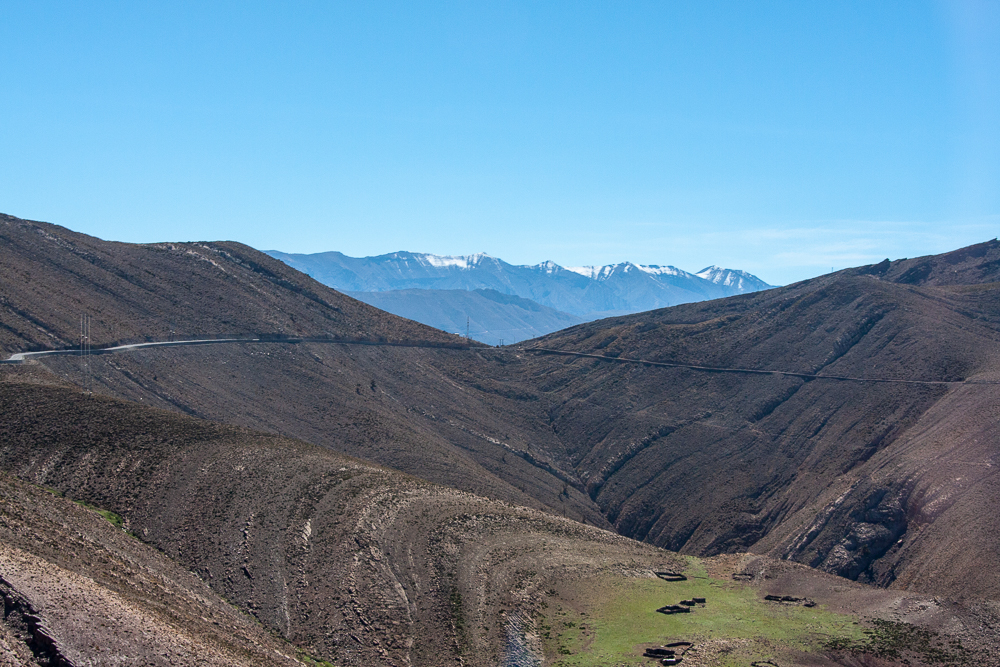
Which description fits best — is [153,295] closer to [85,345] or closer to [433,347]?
[85,345]

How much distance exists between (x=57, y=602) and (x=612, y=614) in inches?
909

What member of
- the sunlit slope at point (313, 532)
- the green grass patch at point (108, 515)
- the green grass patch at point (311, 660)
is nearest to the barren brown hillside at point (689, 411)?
the sunlit slope at point (313, 532)

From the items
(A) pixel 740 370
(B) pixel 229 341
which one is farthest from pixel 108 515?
(A) pixel 740 370

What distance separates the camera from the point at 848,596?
136 ft

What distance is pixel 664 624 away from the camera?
121 feet

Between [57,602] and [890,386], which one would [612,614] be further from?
[890,386]

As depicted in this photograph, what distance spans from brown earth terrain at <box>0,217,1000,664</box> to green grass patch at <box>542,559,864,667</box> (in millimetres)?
11502

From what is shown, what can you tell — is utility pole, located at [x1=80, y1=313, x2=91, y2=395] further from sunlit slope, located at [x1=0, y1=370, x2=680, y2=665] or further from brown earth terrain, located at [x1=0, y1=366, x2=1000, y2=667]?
sunlit slope, located at [x1=0, y1=370, x2=680, y2=665]

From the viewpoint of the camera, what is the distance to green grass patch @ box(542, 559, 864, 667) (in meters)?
34.0

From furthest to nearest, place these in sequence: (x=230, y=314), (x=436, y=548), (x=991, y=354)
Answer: (x=230, y=314) < (x=991, y=354) < (x=436, y=548)

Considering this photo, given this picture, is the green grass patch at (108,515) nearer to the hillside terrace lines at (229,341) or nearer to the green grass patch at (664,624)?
the green grass patch at (664,624)

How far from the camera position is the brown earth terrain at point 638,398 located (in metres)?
56.5

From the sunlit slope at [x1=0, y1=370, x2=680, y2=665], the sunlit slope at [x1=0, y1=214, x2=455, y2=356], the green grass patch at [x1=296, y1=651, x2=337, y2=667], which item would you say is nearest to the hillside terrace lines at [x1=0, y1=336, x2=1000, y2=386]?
the sunlit slope at [x1=0, y1=214, x2=455, y2=356]

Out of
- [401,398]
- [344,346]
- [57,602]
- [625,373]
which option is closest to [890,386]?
[625,373]
